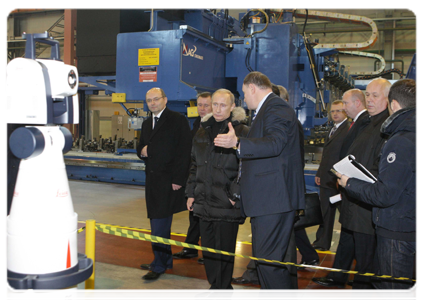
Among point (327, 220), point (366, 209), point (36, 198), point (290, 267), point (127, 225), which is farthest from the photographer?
point (127, 225)

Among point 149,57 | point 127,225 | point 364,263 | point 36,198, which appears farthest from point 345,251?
point 149,57

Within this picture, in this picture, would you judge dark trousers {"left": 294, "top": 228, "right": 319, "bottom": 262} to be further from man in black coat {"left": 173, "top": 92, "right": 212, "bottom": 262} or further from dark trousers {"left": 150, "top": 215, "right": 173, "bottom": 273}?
dark trousers {"left": 150, "top": 215, "right": 173, "bottom": 273}

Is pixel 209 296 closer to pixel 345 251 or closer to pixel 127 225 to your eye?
pixel 345 251

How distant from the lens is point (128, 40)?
551cm

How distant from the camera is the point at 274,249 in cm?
247

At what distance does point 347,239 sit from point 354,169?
1284mm

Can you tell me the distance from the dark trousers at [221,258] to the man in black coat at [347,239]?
3.32 ft

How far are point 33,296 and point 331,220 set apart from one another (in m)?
3.57

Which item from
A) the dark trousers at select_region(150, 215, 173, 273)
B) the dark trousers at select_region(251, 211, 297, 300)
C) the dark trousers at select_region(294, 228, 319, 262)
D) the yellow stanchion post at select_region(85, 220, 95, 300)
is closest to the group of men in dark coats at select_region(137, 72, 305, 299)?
the dark trousers at select_region(251, 211, 297, 300)

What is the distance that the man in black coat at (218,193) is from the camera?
9.74ft

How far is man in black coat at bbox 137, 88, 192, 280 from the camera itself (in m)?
3.55

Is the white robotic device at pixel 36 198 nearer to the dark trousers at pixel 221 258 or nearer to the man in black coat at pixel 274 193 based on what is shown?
the man in black coat at pixel 274 193

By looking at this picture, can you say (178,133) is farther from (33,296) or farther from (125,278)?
(33,296)

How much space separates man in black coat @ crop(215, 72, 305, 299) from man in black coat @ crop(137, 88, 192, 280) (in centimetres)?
120
